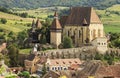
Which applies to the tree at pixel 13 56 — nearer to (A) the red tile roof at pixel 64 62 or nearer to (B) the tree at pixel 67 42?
(A) the red tile roof at pixel 64 62

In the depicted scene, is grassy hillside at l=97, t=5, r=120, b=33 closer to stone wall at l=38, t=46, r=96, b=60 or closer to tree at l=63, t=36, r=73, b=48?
stone wall at l=38, t=46, r=96, b=60

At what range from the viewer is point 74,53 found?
9412cm

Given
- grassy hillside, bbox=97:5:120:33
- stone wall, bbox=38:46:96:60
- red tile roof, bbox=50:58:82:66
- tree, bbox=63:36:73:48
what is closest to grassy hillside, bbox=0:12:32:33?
grassy hillside, bbox=97:5:120:33

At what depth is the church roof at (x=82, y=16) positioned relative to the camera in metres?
100

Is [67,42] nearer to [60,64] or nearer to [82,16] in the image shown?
[82,16]

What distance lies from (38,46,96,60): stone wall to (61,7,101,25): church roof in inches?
287

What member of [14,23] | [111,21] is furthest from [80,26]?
[111,21]

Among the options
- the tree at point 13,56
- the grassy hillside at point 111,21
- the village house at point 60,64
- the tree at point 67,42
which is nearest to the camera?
the village house at point 60,64

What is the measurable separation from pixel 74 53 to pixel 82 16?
10.5 metres

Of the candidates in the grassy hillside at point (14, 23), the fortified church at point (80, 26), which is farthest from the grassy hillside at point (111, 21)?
the fortified church at point (80, 26)

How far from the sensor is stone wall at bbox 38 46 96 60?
9162 cm

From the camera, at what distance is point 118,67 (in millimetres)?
48750

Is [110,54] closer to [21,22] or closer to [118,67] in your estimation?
[118,67]

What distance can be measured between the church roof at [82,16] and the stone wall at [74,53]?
23.9 feet
